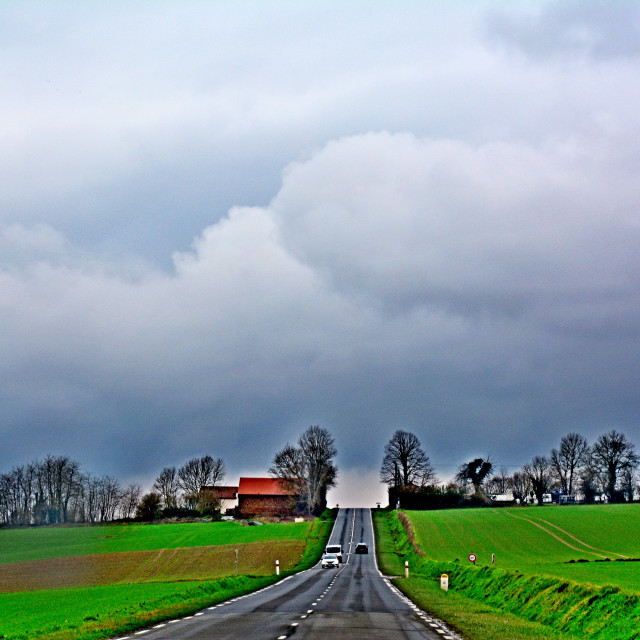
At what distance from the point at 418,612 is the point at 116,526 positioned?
136714mm

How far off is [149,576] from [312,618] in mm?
56764

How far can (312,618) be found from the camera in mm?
29203

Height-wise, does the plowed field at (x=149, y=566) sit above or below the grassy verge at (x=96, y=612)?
below

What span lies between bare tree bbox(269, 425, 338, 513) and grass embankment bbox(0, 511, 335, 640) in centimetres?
1179

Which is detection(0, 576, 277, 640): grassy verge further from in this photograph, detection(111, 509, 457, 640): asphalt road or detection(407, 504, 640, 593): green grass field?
detection(407, 504, 640, 593): green grass field

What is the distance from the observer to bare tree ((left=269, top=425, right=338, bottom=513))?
543 ft

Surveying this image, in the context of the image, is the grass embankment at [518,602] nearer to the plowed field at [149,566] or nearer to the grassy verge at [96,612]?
the grassy verge at [96,612]

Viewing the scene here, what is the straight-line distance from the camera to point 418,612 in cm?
3316

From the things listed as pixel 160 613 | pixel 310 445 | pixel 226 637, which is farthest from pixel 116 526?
pixel 226 637

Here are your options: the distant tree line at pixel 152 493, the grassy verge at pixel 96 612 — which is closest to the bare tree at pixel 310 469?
the distant tree line at pixel 152 493

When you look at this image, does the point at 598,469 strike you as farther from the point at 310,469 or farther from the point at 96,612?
the point at 96,612

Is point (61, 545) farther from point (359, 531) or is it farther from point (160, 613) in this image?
point (160, 613)

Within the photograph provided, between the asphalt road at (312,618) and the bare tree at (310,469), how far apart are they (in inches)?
4313

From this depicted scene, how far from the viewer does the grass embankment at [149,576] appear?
97.0ft
